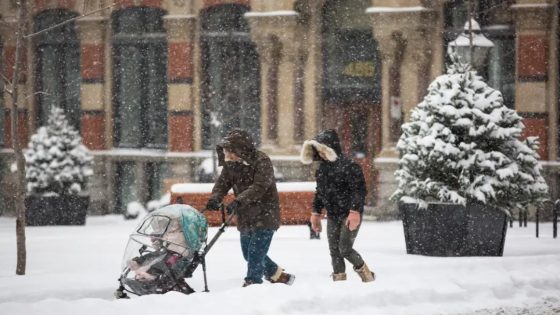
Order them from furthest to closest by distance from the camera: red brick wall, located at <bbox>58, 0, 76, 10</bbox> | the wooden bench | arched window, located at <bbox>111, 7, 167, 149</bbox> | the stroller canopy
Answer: red brick wall, located at <bbox>58, 0, 76, 10</bbox>, arched window, located at <bbox>111, 7, 167, 149</bbox>, the wooden bench, the stroller canopy

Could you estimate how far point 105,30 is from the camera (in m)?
22.5

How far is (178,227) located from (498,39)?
12549 mm

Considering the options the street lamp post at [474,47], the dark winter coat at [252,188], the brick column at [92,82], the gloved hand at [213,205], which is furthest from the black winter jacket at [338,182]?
the brick column at [92,82]

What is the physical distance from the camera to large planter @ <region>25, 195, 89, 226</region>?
19.5 meters

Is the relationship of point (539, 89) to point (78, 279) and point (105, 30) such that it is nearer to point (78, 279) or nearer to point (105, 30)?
point (105, 30)

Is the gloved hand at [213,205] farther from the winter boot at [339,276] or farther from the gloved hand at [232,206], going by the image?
the winter boot at [339,276]

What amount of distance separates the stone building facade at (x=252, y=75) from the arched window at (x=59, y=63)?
0.10ft

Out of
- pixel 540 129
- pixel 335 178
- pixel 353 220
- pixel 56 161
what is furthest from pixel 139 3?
pixel 353 220

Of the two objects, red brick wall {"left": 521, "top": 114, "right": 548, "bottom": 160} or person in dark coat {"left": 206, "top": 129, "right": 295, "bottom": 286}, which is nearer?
person in dark coat {"left": 206, "top": 129, "right": 295, "bottom": 286}

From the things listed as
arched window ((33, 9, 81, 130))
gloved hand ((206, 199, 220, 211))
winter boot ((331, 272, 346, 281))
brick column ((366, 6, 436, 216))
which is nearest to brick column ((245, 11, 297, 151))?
brick column ((366, 6, 436, 216))

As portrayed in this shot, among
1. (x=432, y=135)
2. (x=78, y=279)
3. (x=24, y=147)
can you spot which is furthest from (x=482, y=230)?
(x=24, y=147)

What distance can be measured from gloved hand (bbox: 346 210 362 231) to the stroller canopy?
1429 mm

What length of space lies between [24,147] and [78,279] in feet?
44.6

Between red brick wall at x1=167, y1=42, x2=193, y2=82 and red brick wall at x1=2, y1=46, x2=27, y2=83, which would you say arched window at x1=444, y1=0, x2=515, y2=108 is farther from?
red brick wall at x1=2, y1=46, x2=27, y2=83
